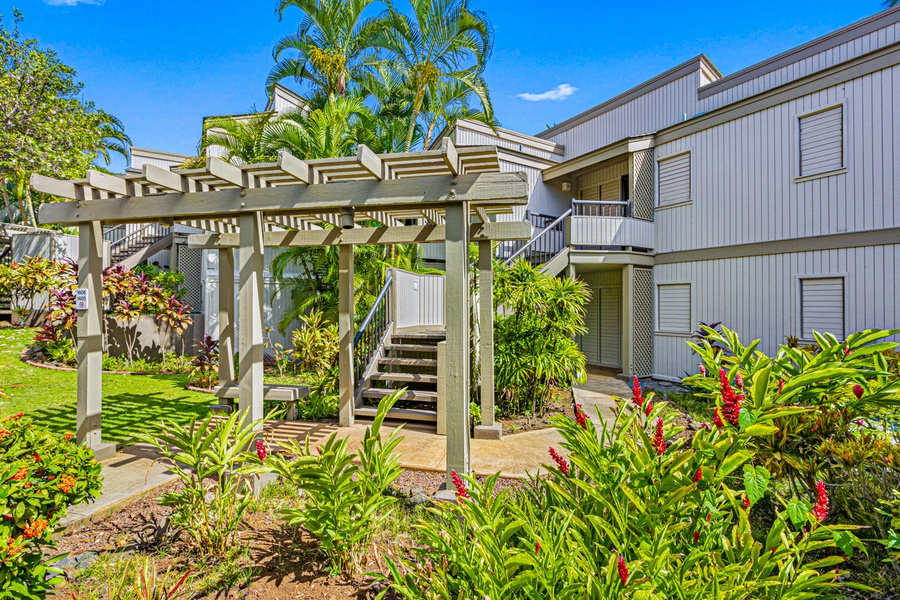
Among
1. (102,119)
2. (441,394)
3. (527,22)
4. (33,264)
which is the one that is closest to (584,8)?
(527,22)

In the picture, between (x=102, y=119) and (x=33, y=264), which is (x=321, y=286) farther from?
(x=102, y=119)

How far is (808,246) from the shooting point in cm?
871

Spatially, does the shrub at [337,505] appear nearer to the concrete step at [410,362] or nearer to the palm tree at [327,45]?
the concrete step at [410,362]

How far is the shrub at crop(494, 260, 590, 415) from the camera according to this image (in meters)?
6.44

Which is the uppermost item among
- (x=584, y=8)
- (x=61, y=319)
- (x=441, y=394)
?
(x=584, y=8)

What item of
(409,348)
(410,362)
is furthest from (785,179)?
(410,362)

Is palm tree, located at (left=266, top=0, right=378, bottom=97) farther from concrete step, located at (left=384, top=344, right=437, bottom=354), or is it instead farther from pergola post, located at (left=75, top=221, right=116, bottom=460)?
pergola post, located at (left=75, top=221, right=116, bottom=460)

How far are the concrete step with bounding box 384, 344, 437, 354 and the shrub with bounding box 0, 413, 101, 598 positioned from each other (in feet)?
14.9

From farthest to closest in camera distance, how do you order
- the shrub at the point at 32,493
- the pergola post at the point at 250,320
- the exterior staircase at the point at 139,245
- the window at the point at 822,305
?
the exterior staircase at the point at 139,245
the window at the point at 822,305
the pergola post at the point at 250,320
the shrub at the point at 32,493

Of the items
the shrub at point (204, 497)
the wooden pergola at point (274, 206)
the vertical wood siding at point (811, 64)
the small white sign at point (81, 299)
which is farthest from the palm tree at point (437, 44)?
the shrub at point (204, 497)

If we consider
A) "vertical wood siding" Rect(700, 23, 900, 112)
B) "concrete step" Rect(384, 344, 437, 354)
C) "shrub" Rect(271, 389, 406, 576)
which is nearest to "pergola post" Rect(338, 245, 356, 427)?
"concrete step" Rect(384, 344, 437, 354)

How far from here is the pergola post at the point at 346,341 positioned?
6.07 metres

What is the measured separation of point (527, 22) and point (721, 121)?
8.17 metres

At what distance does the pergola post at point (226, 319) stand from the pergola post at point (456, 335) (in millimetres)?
3706
